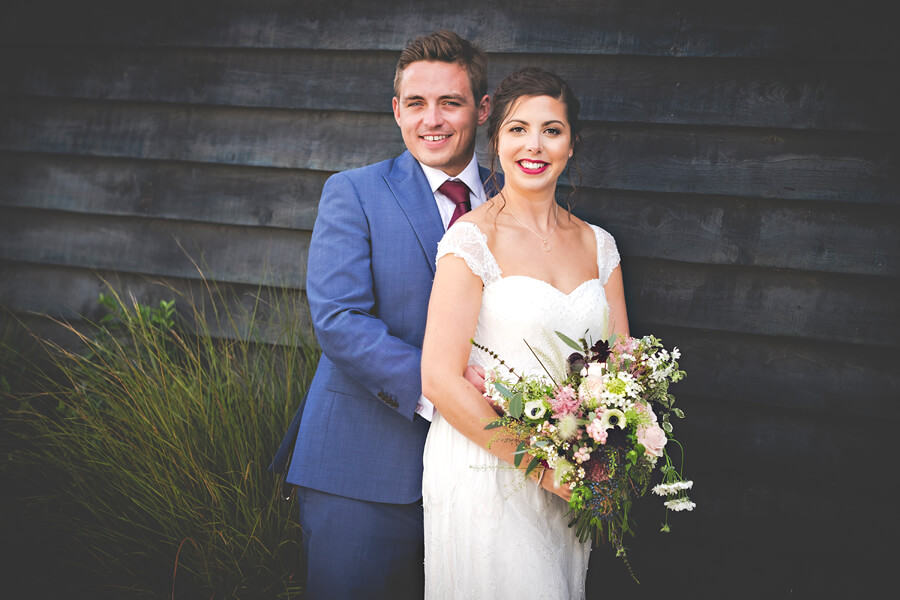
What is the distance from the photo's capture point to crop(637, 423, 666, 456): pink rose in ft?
5.64

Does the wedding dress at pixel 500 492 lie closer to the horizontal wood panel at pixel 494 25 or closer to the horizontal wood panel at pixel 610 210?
the horizontal wood panel at pixel 610 210

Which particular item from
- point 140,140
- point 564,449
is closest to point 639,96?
point 564,449

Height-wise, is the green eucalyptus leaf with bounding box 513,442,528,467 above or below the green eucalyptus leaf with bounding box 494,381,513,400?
below

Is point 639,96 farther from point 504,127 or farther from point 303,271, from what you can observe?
point 303,271

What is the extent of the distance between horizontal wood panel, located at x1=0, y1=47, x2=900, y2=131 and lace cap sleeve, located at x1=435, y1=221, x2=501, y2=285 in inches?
44.4

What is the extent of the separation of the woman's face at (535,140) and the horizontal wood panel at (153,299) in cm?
139

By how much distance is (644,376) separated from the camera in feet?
5.84

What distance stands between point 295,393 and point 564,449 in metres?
1.51

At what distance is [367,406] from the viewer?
2.12 metres

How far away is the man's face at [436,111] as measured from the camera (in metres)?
2.24

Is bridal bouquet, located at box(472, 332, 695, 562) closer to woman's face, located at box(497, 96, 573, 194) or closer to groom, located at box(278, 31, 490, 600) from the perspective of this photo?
groom, located at box(278, 31, 490, 600)

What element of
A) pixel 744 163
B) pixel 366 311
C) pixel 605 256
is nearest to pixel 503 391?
pixel 366 311

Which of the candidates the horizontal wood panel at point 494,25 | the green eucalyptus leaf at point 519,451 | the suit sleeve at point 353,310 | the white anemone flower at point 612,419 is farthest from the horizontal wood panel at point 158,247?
the white anemone flower at point 612,419

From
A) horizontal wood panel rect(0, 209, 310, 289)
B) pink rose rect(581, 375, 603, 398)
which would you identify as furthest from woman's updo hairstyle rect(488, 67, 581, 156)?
horizontal wood panel rect(0, 209, 310, 289)
